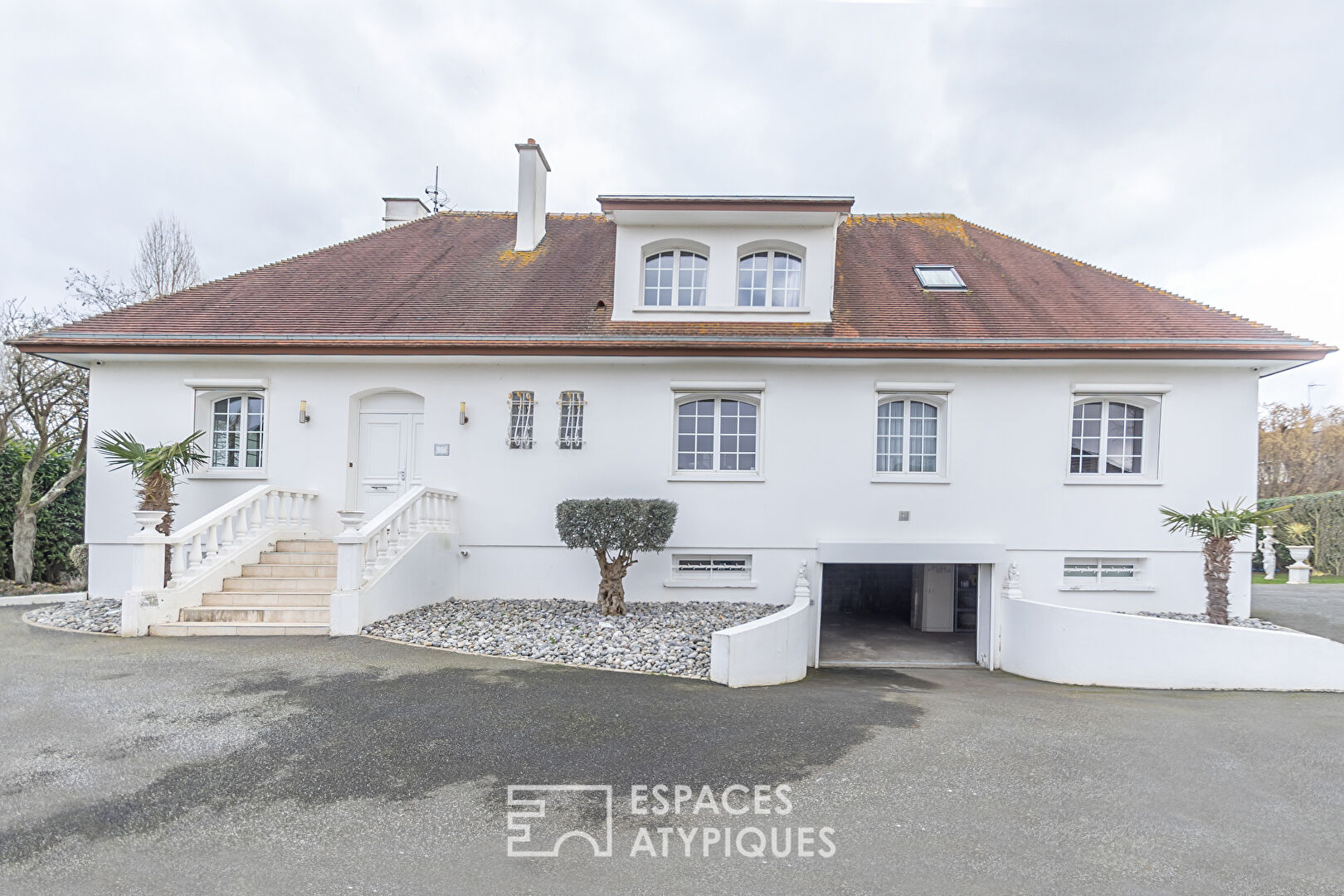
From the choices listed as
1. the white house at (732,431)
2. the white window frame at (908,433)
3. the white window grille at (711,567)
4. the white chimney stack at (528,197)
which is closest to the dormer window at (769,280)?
the white house at (732,431)

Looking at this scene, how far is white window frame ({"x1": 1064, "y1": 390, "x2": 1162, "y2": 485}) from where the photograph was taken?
33.8 feet

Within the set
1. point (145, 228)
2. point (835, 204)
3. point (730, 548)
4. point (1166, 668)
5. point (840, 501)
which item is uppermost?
point (145, 228)

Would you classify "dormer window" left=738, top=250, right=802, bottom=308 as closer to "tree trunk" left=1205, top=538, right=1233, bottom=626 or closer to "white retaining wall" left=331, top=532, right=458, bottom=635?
"white retaining wall" left=331, top=532, right=458, bottom=635

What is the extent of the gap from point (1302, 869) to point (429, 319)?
1110 cm

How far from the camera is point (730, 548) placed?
10.3m

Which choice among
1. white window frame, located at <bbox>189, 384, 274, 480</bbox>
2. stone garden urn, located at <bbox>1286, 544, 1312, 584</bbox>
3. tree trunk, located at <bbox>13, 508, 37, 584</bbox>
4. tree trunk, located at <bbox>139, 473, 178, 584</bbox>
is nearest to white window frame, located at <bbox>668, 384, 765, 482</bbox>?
white window frame, located at <bbox>189, 384, 274, 480</bbox>

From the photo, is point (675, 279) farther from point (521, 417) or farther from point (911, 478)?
point (911, 478)

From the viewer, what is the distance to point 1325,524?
17.9 m

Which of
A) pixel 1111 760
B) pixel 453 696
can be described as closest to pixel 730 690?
pixel 453 696

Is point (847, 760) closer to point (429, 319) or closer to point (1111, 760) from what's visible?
point (1111, 760)

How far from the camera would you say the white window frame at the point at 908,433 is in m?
10.4

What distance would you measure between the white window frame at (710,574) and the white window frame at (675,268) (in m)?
4.13

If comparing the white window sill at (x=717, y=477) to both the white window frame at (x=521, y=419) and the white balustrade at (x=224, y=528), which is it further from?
the white balustrade at (x=224, y=528)

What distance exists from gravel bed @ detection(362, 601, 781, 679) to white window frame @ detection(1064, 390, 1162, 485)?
5234mm
